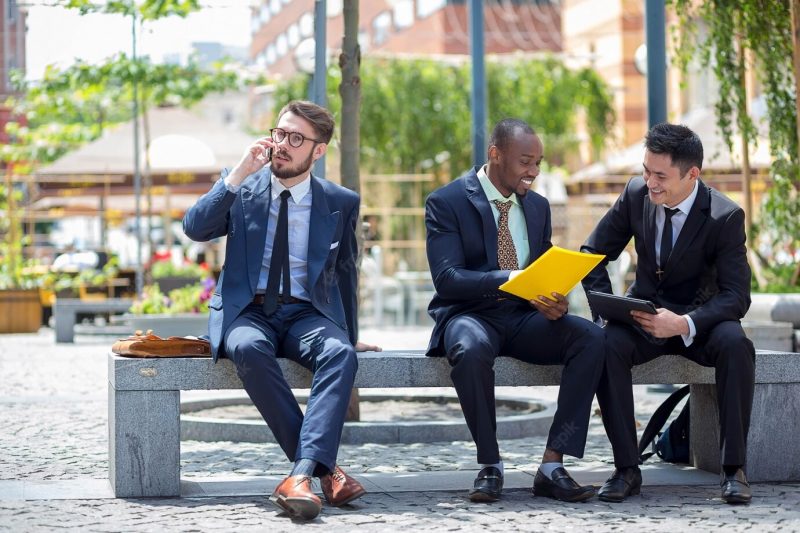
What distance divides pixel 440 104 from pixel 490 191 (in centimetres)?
2774

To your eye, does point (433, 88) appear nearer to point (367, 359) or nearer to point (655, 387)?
point (655, 387)

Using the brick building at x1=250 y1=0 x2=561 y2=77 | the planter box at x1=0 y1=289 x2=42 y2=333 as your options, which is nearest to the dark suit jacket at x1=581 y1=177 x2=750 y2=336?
the planter box at x1=0 y1=289 x2=42 y2=333

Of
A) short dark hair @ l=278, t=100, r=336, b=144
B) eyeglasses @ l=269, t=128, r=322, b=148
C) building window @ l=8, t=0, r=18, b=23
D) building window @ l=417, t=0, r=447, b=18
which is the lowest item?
eyeglasses @ l=269, t=128, r=322, b=148

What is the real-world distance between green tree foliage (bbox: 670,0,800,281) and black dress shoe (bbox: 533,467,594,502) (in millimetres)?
5462

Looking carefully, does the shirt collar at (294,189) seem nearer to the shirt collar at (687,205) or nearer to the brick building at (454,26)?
the shirt collar at (687,205)

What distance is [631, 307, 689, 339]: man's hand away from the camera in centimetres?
620

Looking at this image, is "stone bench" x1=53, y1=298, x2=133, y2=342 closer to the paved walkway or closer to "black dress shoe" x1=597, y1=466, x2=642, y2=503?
the paved walkway

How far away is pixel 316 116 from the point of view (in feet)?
21.3

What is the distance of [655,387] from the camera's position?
11281 mm

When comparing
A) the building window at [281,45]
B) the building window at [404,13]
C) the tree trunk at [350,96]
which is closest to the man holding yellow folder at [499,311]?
the tree trunk at [350,96]

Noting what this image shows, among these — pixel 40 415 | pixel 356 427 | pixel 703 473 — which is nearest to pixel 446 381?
pixel 703 473

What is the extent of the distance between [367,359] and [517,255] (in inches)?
34.0

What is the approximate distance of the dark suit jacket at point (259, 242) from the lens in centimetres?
625

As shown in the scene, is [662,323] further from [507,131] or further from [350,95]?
[350,95]
